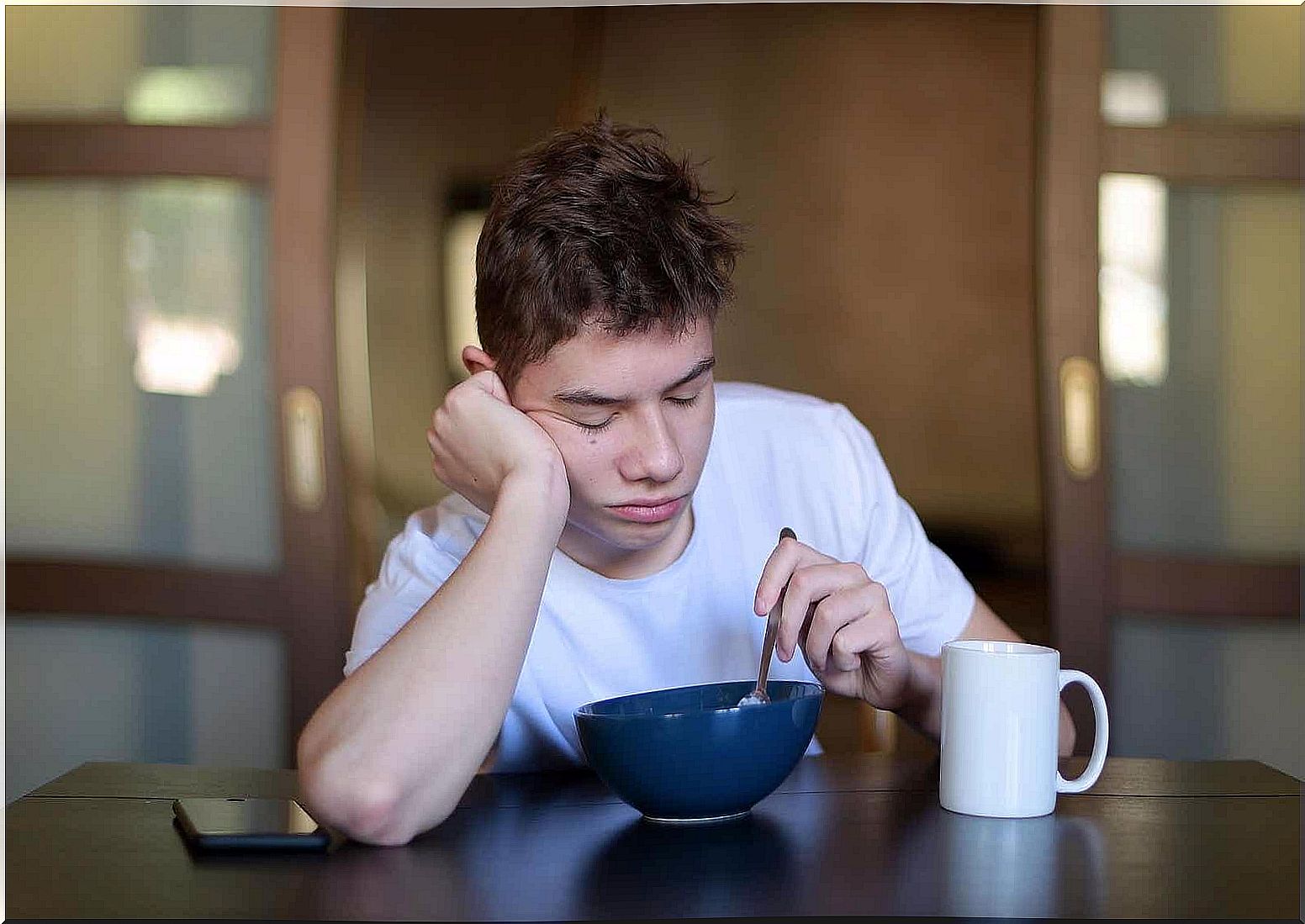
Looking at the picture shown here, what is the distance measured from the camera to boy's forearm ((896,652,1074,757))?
3.91ft

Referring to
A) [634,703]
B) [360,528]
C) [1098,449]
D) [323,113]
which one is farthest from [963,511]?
[634,703]

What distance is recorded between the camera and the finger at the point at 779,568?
104 cm

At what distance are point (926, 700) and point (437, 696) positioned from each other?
47 centimetres

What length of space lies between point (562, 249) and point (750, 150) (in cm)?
138

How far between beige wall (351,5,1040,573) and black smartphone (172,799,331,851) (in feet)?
5.00

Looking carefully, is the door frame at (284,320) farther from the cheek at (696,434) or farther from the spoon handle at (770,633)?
the spoon handle at (770,633)

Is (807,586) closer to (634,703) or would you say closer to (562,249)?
(634,703)

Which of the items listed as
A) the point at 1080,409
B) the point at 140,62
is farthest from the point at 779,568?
the point at 140,62

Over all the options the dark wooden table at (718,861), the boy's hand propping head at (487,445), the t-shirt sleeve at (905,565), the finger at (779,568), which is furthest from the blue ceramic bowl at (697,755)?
the t-shirt sleeve at (905,565)

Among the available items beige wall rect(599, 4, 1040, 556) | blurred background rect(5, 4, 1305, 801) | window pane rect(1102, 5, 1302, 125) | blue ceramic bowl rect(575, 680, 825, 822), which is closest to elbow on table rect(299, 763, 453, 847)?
blue ceramic bowl rect(575, 680, 825, 822)

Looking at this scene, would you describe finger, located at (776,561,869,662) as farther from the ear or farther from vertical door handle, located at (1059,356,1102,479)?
vertical door handle, located at (1059,356,1102,479)

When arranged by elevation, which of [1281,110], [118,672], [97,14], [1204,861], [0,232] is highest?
[97,14]

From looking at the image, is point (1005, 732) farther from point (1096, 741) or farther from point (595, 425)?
point (595, 425)

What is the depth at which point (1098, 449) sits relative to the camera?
2.34 meters
